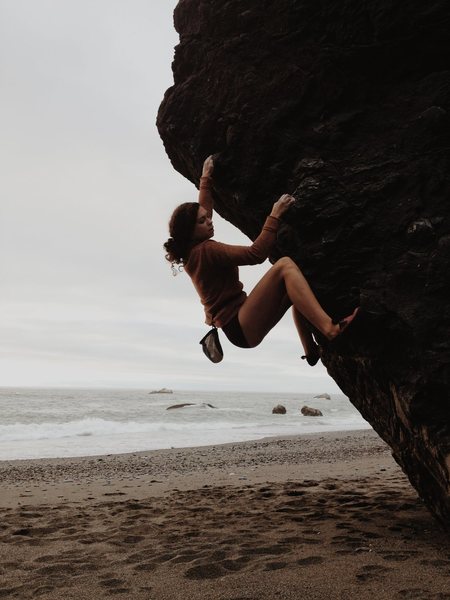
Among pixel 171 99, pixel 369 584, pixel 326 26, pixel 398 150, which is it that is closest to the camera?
pixel 369 584

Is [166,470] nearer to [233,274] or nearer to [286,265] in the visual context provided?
[233,274]

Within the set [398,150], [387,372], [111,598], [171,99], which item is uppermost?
[171,99]

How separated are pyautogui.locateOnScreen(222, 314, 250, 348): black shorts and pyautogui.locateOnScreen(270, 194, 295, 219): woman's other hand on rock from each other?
1.02 meters

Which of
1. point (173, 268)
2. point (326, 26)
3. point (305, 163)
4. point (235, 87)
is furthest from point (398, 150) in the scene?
point (173, 268)

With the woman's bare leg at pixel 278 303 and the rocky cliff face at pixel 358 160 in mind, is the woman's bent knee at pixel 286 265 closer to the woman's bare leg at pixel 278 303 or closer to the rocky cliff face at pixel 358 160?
the woman's bare leg at pixel 278 303

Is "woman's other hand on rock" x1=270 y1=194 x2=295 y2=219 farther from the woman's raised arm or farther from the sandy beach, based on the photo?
the sandy beach

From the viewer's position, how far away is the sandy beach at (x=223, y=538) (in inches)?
154

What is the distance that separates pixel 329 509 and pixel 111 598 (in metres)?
3.15

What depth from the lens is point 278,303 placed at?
16.9 ft

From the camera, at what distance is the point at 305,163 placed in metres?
5.14

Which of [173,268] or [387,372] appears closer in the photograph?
[387,372]

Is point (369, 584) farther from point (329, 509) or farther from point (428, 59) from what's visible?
point (428, 59)

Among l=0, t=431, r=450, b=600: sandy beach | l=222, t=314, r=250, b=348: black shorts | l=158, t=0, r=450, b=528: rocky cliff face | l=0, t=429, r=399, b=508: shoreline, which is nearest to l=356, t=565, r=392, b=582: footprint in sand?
l=0, t=431, r=450, b=600: sandy beach

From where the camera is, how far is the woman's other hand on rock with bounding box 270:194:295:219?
5031 millimetres
